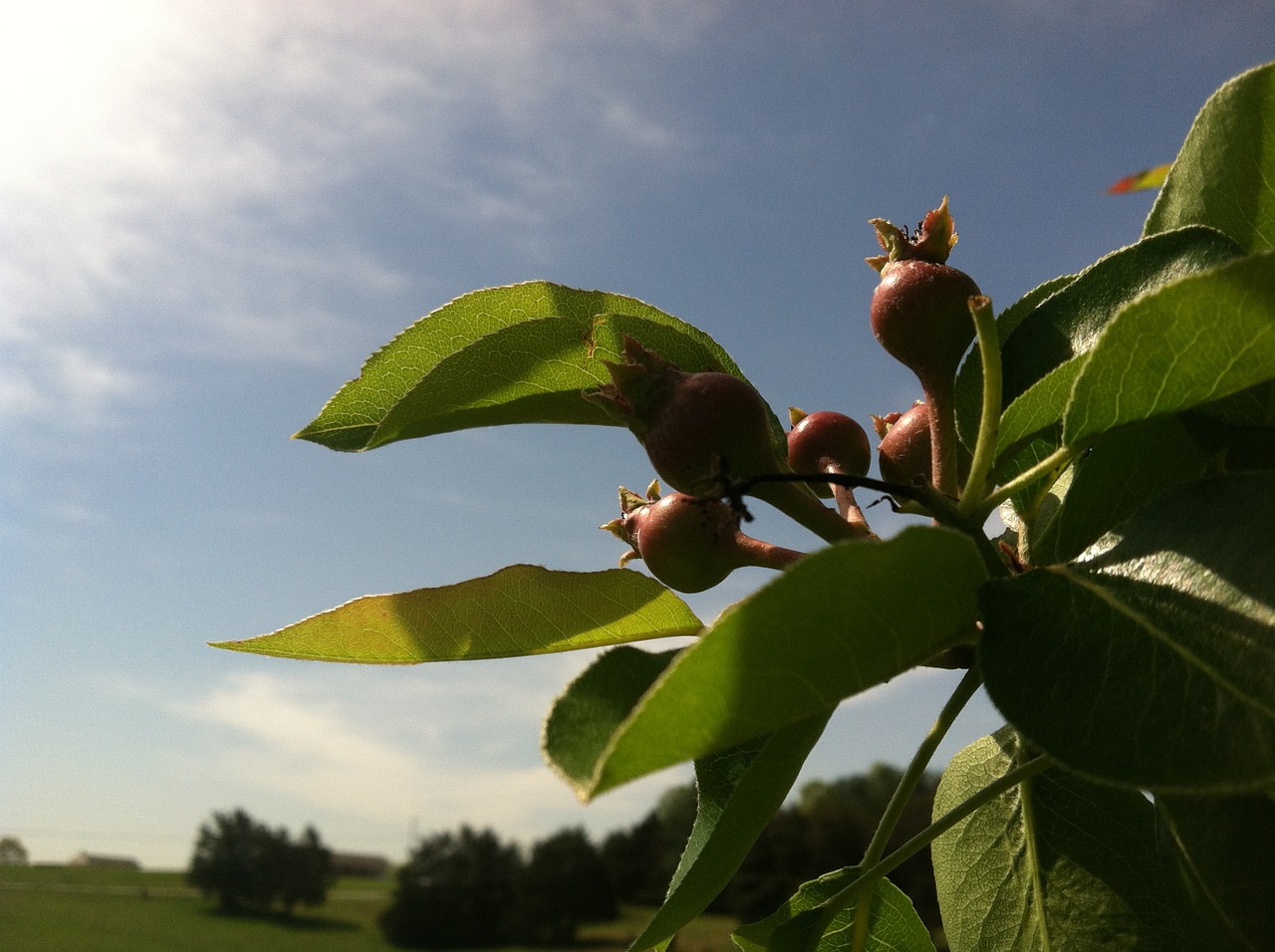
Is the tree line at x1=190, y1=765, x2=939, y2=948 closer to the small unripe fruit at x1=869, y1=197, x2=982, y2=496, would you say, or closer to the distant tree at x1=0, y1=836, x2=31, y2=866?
the distant tree at x1=0, y1=836, x2=31, y2=866

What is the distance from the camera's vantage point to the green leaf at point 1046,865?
3.04ft

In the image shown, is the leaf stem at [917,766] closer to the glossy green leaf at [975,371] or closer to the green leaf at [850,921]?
the green leaf at [850,921]

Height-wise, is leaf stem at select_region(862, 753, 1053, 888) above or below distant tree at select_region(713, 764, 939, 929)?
above

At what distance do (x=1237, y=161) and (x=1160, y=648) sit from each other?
43 centimetres

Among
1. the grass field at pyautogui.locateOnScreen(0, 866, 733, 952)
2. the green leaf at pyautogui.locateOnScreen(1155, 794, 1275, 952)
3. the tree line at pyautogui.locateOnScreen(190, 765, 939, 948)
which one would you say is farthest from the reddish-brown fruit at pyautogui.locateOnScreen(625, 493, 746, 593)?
the grass field at pyautogui.locateOnScreen(0, 866, 733, 952)

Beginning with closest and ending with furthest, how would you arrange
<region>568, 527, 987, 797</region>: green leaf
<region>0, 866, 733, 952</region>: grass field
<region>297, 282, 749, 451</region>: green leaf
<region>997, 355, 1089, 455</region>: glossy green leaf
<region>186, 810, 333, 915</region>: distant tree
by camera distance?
1. <region>568, 527, 987, 797</region>: green leaf
2. <region>997, 355, 1089, 455</region>: glossy green leaf
3. <region>297, 282, 749, 451</region>: green leaf
4. <region>0, 866, 733, 952</region>: grass field
5. <region>186, 810, 333, 915</region>: distant tree

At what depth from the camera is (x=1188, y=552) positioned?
55 centimetres

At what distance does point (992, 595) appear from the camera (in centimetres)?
56

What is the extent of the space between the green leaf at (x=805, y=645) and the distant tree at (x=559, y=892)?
4158cm

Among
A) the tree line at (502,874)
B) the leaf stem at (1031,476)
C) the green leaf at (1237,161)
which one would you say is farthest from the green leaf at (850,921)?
the tree line at (502,874)

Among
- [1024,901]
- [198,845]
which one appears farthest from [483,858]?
[1024,901]

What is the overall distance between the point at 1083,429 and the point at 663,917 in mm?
455

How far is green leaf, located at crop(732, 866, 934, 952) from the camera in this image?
0.88 m

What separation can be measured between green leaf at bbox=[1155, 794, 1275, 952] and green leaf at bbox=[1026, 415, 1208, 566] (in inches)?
8.6
